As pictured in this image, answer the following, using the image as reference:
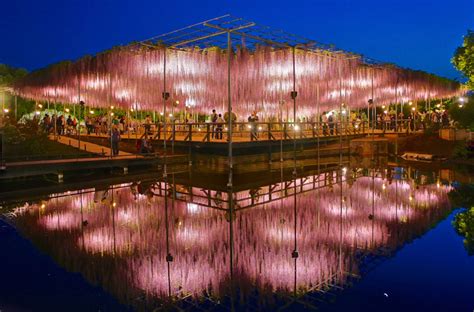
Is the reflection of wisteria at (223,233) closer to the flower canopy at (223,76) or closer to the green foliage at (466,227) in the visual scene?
the green foliage at (466,227)

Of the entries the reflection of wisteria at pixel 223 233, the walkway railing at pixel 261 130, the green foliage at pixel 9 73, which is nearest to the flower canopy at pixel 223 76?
the walkway railing at pixel 261 130

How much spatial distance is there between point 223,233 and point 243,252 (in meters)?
1.03

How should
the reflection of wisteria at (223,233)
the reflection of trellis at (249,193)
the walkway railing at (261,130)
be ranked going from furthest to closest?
the walkway railing at (261,130)
the reflection of trellis at (249,193)
the reflection of wisteria at (223,233)

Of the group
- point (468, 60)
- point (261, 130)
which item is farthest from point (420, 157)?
point (468, 60)

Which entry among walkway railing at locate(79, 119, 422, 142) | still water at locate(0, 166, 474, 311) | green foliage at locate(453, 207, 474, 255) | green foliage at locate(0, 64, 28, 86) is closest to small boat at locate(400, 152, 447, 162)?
walkway railing at locate(79, 119, 422, 142)

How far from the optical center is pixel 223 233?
23.6ft

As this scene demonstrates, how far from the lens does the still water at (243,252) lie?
467cm

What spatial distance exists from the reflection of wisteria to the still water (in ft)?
0.08

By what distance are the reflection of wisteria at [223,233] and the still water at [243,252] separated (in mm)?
23

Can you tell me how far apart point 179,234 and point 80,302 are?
8.76ft

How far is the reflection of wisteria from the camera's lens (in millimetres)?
5344

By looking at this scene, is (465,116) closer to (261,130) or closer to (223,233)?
(261,130)

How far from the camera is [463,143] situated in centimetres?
1917

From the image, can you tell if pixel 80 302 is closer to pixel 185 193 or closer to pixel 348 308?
pixel 348 308
